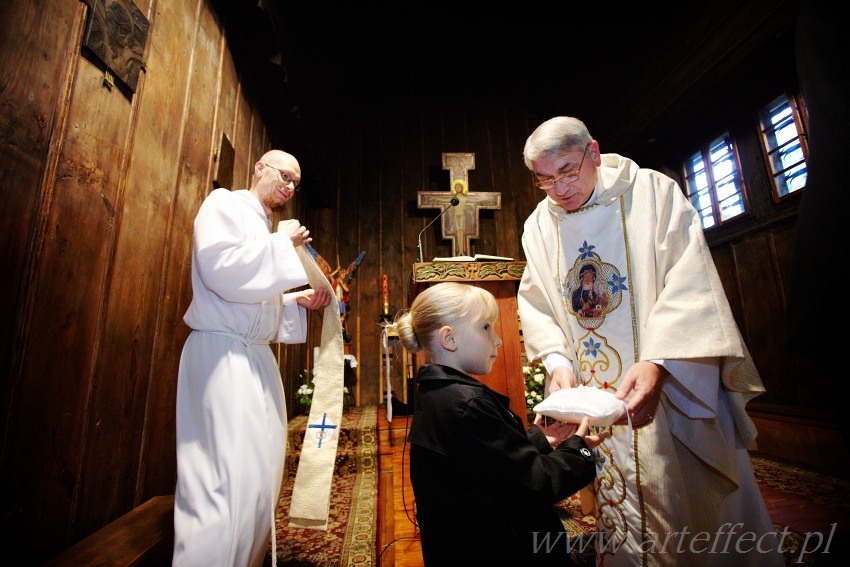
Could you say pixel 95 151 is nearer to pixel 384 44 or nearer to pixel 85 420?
pixel 85 420

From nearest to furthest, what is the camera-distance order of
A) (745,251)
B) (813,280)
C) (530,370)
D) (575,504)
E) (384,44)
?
(813,280), (575,504), (530,370), (745,251), (384,44)

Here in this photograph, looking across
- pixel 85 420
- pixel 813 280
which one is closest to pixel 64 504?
pixel 85 420

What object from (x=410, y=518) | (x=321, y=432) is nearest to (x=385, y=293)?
(x=410, y=518)

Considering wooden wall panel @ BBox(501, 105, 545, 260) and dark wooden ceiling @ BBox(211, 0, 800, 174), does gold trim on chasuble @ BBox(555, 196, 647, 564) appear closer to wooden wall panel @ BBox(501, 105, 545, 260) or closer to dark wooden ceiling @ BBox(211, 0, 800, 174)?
dark wooden ceiling @ BBox(211, 0, 800, 174)

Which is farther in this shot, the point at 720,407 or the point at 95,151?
the point at 95,151

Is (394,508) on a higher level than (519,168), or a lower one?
lower

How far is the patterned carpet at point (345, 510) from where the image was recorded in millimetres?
2020

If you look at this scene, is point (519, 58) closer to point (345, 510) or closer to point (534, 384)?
point (534, 384)

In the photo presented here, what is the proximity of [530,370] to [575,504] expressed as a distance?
1285 millimetres

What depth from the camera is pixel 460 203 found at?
5.20 m

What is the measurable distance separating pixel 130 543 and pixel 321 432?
823 mm

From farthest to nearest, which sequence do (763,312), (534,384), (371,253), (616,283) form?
(371,253) < (763,312) < (534,384) < (616,283)

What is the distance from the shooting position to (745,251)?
4727 millimetres

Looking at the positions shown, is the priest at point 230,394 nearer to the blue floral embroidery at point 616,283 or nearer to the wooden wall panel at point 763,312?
the blue floral embroidery at point 616,283
